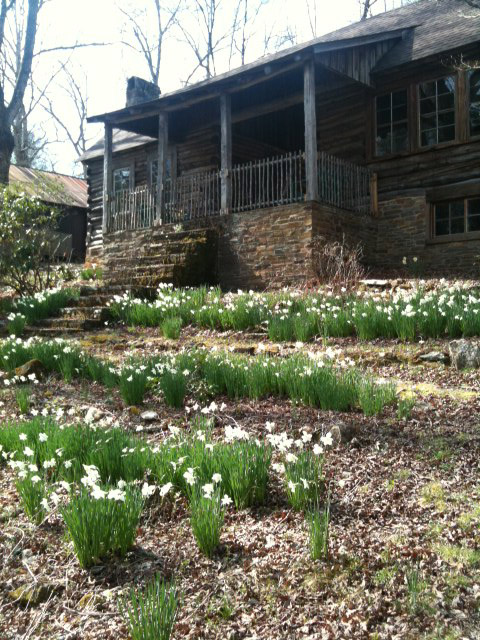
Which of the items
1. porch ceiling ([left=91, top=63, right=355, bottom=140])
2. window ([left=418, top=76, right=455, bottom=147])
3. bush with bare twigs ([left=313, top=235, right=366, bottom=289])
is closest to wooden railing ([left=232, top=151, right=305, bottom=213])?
bush with bare twigs ([left=313, top=235, right=366, bottom=289])

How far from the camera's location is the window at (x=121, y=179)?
66.2 feet

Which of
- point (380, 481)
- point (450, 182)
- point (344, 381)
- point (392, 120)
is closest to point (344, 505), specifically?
point (380, 481)

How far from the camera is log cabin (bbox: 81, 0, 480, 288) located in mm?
11891

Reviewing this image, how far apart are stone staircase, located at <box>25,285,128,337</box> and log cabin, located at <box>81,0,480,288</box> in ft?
4.68

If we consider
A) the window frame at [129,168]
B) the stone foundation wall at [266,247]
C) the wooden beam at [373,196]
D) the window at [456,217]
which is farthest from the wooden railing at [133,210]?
the window at [456,217]

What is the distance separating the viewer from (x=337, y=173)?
1237 centimetres

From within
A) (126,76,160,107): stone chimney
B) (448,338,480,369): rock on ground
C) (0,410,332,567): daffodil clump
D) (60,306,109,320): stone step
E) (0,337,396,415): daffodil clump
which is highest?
(126,76,160,107): stone chimney

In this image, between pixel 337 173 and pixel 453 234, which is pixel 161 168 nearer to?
pixel 337 173

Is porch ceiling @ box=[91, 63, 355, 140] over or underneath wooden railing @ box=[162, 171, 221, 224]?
over

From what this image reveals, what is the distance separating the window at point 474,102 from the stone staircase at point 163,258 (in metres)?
6.00

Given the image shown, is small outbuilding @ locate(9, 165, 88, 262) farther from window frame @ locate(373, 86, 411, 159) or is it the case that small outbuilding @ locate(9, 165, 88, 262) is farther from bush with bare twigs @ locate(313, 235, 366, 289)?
bush with bare twigs @ locate(313, 235, 366, 289)

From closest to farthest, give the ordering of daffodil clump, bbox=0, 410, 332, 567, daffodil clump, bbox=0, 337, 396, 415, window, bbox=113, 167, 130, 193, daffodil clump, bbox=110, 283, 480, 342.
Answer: daffodil clump, bbox=0, 410, 332, 567 → daffodil clump, bbox=0, 337, 396, 415 → daffodil clump, bbox=110, 283, 480, 342 → window, bbox=113, 167, 130, 193

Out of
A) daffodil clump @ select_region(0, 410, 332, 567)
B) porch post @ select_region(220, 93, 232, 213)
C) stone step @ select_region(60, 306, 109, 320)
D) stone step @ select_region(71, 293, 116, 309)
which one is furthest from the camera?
porch post @ select_region(220, 93, 232, 213)

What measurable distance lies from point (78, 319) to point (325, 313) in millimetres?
4444
